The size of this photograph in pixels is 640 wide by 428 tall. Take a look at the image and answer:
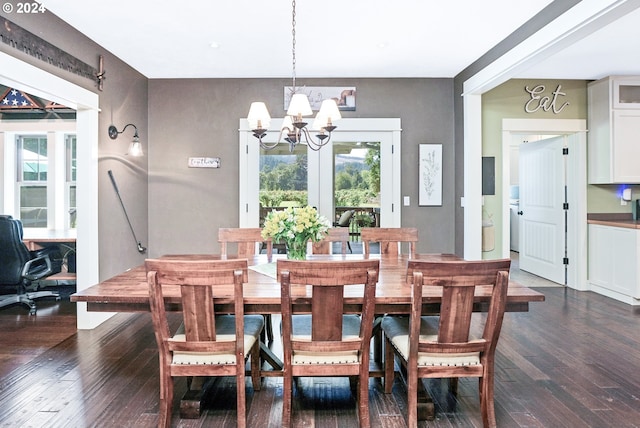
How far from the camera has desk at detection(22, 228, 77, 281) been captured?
4.10 metres

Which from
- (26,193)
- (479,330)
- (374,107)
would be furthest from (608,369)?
(26,193)

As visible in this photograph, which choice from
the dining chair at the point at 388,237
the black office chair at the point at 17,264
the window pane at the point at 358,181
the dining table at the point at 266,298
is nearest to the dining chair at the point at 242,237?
the dining chair at the point at 388,237

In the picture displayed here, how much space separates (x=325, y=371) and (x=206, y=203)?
3.32 m

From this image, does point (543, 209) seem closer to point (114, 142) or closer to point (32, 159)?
point (114, 142)

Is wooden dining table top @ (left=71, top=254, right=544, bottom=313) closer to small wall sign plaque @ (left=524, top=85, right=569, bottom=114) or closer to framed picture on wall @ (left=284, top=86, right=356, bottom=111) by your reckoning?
framed picture on wall @ (left=284, top=86, right=356, bottom=111)

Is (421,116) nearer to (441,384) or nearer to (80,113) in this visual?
(441,384)

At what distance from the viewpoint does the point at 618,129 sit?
4453mm

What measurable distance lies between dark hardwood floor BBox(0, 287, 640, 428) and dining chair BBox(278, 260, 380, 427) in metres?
0.37

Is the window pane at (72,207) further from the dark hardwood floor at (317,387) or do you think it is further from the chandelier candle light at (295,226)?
the chandelier candle light at (295,226)

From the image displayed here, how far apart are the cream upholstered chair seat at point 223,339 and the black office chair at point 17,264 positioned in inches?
110

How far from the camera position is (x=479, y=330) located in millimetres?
3387

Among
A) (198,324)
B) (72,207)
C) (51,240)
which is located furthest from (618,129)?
(72,207)

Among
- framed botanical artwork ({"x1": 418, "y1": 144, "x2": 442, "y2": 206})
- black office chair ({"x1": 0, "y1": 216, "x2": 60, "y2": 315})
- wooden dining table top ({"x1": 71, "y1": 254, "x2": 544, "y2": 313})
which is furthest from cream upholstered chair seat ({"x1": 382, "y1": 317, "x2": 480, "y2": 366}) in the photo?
black office chair ({"x1": 0, "y1": 216, "x2": 60, "y2": 315})

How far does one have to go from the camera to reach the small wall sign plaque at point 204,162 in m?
4.66
